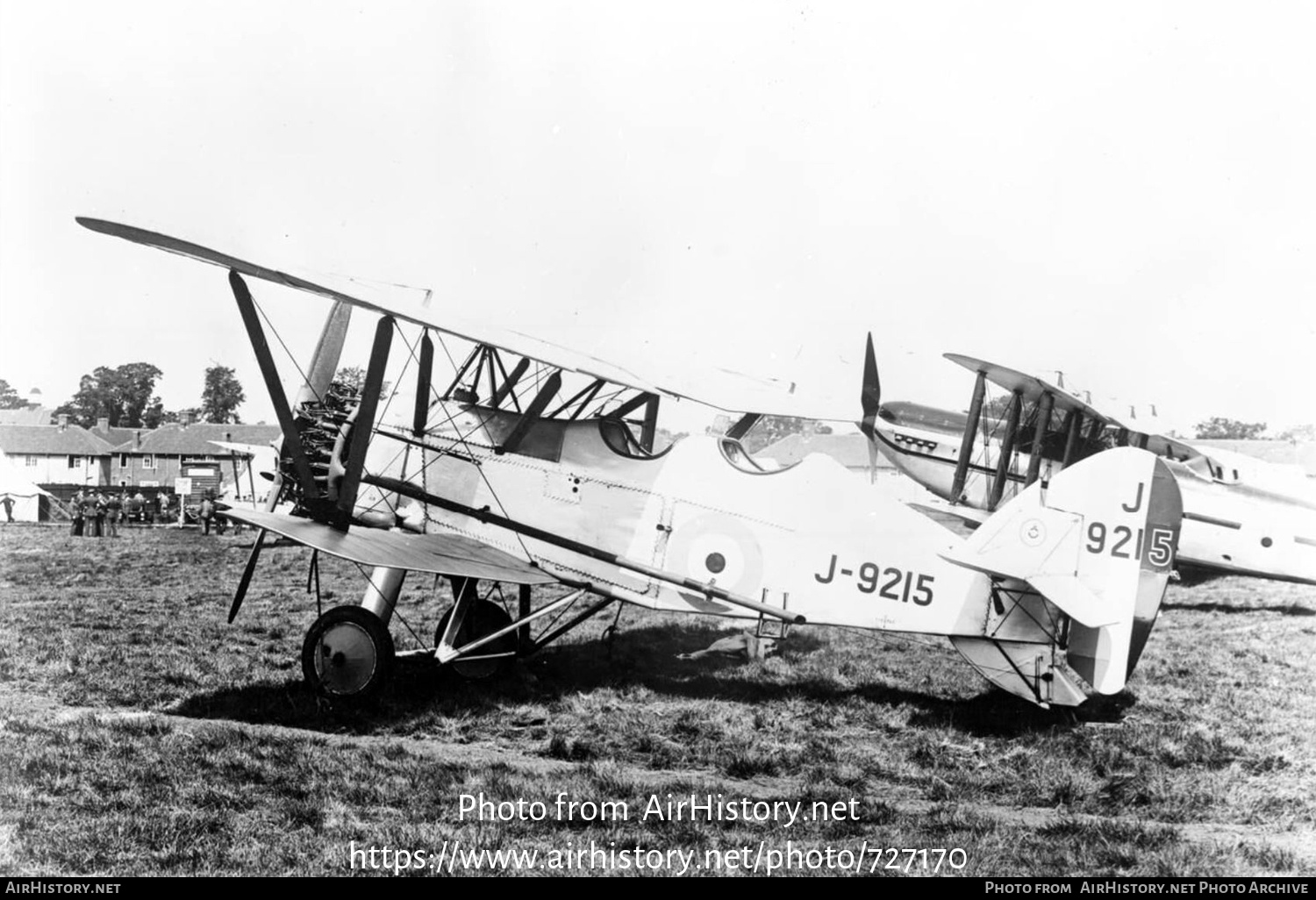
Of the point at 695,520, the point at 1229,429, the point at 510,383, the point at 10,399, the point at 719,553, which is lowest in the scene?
the point at 10,399

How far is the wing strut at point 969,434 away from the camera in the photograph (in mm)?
10969

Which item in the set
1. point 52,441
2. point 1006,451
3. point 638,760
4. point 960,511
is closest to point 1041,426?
Answer: point 1006,451

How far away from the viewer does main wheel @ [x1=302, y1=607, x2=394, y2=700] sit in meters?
5.67

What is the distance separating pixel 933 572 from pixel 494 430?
3.15 metres

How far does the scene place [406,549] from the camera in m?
6.02

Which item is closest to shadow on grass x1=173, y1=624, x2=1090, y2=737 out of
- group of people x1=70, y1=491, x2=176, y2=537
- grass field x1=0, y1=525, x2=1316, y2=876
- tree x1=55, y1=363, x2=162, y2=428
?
grass field x1=0, y1=525, x2=1316, y2=876

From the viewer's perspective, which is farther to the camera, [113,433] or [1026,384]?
[113,433]

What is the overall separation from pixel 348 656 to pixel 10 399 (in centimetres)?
6805

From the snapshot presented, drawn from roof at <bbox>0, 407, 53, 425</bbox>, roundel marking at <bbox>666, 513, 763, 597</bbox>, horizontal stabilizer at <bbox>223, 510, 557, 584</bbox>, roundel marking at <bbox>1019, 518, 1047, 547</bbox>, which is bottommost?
roof at <bbox>0, 407, 53, 425</bbox>

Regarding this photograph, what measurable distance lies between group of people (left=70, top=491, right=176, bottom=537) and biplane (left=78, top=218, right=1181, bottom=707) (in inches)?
737

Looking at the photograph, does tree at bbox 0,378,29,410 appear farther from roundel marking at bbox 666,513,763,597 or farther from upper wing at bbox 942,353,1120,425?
roundel marking at bbox 666,513,763,597

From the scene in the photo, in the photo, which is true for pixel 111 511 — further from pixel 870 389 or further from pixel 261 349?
pixel 261 349

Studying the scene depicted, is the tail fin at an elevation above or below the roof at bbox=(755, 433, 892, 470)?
below

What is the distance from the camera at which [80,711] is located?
547 cm
